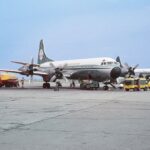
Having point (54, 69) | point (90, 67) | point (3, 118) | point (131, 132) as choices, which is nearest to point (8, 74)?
point (54, 69)

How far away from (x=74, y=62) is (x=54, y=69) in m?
2.88

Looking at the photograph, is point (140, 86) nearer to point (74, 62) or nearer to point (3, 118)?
Answer: point (74, 62)

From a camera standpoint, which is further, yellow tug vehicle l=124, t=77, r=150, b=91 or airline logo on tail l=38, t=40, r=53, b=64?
airline logo on tail l=38, t=40, r=53, b=64

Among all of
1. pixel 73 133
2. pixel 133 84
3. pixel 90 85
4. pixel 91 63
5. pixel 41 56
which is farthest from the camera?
pixel 41 56

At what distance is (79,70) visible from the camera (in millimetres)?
49906

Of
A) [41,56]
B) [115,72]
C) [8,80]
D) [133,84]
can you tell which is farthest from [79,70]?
[41,56]

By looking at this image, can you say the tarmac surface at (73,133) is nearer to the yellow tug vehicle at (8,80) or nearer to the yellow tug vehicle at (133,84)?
the yellow tug vehicle at (133,84)

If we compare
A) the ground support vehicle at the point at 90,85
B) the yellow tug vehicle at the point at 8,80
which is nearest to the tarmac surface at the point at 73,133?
the ground support vehicle at the point at 90,85

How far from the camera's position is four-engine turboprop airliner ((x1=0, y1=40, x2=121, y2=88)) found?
154 ft

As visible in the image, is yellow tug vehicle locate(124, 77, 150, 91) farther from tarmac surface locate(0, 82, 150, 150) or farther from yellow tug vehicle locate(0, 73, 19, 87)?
tarmac surface locate(0, 82, 150, 150)

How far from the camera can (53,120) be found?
13289mm

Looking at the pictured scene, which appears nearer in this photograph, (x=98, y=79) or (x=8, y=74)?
(x=98, y=79)

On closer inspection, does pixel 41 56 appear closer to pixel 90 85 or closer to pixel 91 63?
pixel 90 85

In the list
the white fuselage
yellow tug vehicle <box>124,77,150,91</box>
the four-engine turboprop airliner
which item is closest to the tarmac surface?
the four-engine turboprop airliner
